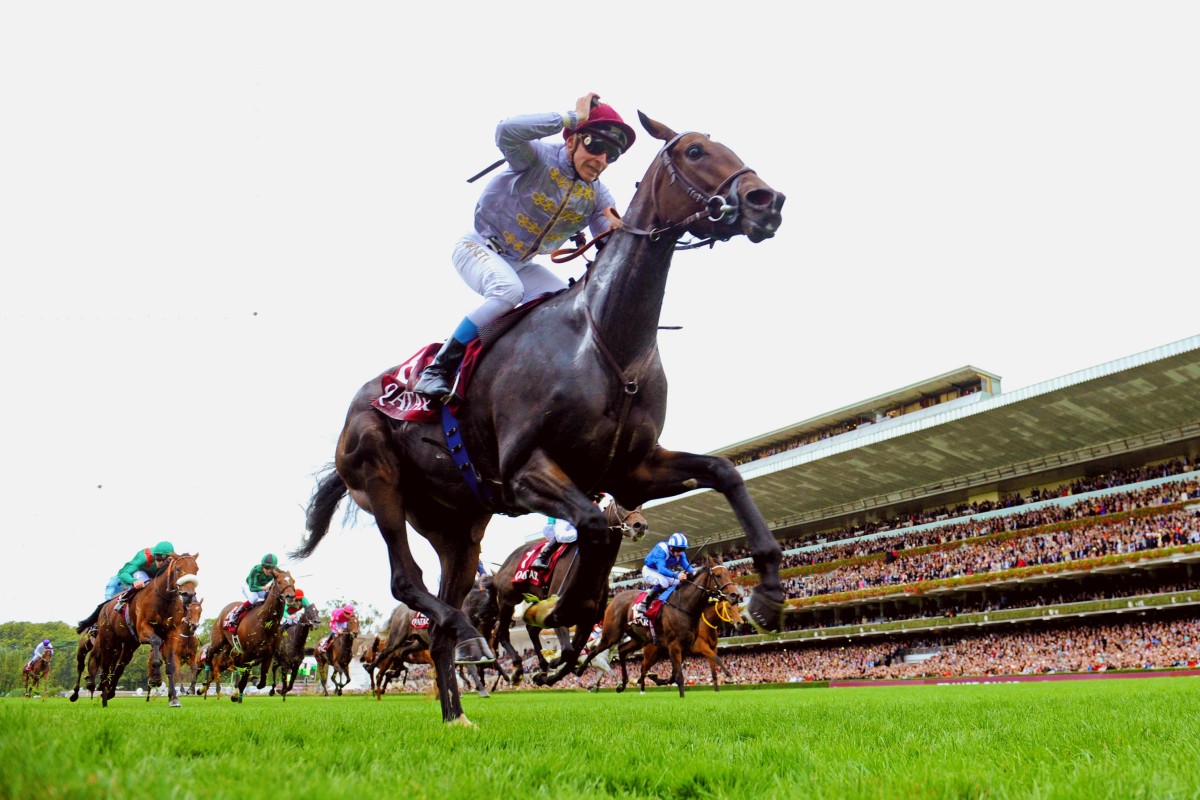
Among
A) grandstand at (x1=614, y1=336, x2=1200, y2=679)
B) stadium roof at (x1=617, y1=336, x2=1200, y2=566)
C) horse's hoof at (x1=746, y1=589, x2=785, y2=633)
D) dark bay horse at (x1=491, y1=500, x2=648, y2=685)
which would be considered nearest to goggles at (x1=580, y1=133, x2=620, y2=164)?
dark bay horse at (x1=491, y1=500, x2=648, y2=685)

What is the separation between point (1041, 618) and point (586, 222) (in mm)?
34069

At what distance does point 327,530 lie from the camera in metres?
7.79

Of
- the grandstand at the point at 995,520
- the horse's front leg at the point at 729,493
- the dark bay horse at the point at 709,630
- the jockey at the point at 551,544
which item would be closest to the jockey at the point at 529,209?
the horse's front leg at the point at 729,493

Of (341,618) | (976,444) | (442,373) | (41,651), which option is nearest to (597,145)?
(442,373)

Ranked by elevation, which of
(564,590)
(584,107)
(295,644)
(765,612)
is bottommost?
(295,644)

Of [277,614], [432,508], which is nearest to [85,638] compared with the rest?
[277,614]

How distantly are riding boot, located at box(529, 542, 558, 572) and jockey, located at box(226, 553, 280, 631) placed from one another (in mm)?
6217

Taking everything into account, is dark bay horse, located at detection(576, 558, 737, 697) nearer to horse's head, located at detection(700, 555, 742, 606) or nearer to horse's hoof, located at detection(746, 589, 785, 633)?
horse's head, located at detection(700, 555, 742, 606)

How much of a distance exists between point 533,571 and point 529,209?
332 inches

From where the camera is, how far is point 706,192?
506 cm

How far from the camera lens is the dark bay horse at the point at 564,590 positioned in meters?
5.34

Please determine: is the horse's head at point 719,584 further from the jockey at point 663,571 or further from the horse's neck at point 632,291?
the horse's neck at point 632,291

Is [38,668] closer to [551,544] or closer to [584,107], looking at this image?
[551,544]

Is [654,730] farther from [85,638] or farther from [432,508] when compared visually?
[85,638]
